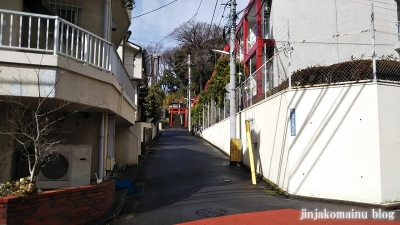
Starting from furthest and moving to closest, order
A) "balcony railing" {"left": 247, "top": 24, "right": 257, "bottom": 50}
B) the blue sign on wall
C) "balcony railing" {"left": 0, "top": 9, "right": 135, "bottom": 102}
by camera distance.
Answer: "balcony railing" {"left": 247, "top": 24, "right": 257, "bottom": 50} < the blue sign on wall < "balcony railing" {"left": 0, "top": 9, "right": 135, "bottom": 102}

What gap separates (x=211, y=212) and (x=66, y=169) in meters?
3.11

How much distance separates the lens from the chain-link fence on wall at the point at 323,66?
319 inches

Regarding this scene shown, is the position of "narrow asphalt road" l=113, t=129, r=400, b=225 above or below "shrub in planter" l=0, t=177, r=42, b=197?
below

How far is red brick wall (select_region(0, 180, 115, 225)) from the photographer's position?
4.73 meters

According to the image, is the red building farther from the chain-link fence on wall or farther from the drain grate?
the drain grate

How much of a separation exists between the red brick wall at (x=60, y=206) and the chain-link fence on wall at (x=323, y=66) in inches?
221

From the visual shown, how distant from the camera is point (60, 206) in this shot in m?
5.49

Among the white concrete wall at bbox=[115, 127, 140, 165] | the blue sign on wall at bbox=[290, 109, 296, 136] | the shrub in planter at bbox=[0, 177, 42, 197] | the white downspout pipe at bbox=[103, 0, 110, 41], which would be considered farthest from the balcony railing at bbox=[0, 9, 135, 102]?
the white concrete wall at bbox=[115, 127, 140, 165]

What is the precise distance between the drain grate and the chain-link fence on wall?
12.7ft

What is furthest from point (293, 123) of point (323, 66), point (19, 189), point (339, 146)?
point (19, 189)

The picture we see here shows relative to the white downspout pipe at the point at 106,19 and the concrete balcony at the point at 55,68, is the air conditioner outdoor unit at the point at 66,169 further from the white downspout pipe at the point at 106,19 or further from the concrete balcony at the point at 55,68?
the white downspout pipe at the point at 106,19

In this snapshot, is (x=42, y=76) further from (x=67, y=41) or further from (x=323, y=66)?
(x=323, y=66)

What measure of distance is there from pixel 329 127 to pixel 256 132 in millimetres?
4014

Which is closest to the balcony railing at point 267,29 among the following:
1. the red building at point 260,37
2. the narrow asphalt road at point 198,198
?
the red building at point 260,37
